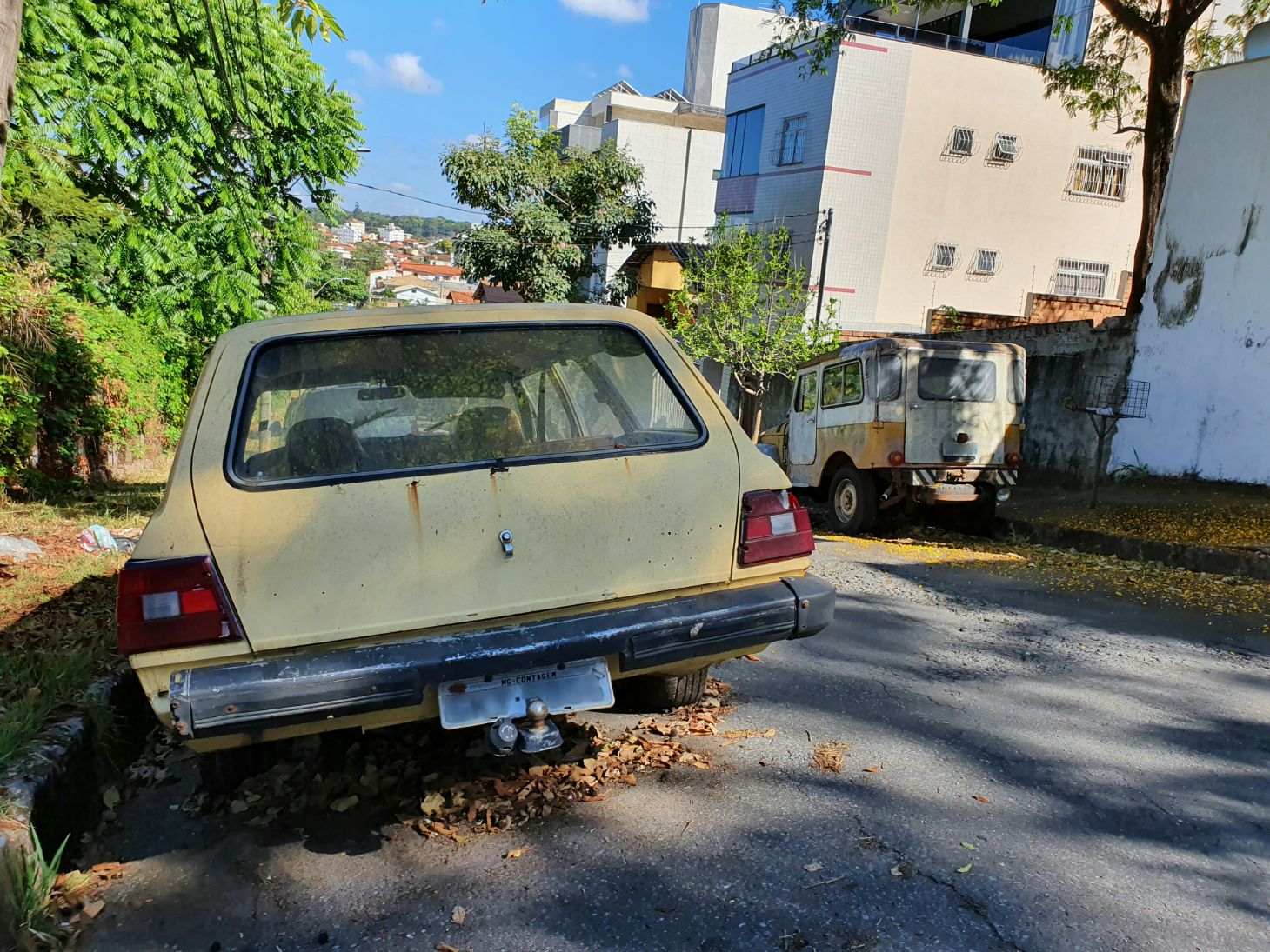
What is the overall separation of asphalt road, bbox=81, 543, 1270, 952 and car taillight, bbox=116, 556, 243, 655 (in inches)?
32.3

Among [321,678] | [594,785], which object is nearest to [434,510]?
[321,678]

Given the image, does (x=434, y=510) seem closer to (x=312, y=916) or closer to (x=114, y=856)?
(x=312, y=916)

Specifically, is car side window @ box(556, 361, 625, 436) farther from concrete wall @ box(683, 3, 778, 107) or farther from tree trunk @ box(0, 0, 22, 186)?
concrete wall @ box(683, 3, 778, 107)

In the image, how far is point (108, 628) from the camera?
432cm

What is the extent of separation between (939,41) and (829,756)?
23168 mm

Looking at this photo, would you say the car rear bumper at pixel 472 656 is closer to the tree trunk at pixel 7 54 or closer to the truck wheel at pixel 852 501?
the tree trunk at pixel 7 54

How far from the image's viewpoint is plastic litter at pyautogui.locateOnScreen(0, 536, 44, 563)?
5520 mm

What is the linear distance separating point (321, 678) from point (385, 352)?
119 cm

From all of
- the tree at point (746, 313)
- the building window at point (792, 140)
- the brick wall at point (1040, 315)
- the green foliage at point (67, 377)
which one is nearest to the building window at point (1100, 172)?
the brick wall at point (1040, 315)

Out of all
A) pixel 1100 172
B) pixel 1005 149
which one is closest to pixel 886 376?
pixel 1005 149

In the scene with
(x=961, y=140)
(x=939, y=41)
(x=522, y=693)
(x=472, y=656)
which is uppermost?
(x=939, y=41)

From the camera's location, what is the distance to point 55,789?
9.27 ft

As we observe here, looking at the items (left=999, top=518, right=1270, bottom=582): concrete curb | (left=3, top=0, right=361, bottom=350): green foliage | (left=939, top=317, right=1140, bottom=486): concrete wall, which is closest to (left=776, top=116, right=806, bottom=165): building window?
(left=939, top=317, right=1140, bottom=486): concrete wall

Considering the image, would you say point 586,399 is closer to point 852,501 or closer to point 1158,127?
point 852,501
